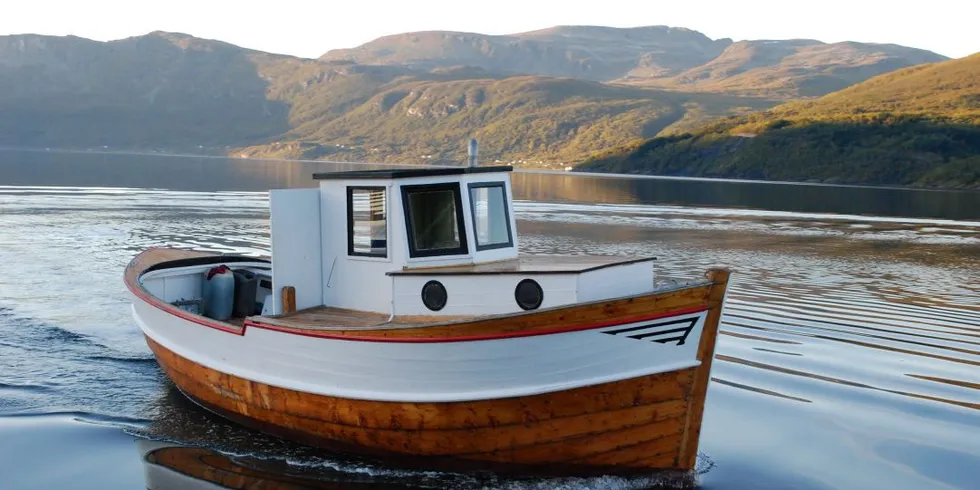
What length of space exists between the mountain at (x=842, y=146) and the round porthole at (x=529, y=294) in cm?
10017

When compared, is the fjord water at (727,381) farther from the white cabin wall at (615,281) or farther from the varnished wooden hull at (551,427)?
the white cabin wall at (615,281)

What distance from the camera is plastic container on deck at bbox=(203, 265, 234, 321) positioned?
15914 millimetres

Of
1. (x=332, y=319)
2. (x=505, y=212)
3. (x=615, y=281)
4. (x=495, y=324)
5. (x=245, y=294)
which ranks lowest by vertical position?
(x=245, y=294)

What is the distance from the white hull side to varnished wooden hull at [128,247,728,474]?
0.09 metres

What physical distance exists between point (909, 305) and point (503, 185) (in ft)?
46.5

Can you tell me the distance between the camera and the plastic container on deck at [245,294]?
16.0 metres

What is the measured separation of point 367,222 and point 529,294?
2.68m

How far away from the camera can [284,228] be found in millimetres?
13062

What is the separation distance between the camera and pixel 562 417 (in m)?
10.8

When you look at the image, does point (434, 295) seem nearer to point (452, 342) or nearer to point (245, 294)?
point (452, 342)

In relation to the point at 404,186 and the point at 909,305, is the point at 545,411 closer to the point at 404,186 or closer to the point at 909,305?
the point at 404,186

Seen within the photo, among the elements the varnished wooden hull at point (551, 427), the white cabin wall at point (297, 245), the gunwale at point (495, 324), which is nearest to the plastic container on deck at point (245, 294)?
the white cabin wall at point (297, 245)

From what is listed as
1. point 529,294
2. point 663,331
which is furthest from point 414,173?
point 663,331

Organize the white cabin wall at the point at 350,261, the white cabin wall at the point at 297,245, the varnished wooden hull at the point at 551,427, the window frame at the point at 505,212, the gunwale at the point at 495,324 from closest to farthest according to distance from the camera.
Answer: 1. the gunwale at the point at 495,324
2. the varnished wooden hull at the point at 551,427
3. the white cabin wall at the point at 350,261
4. the window frame at the point at 505,212
5. the white cabin wall at the point at 297,245
